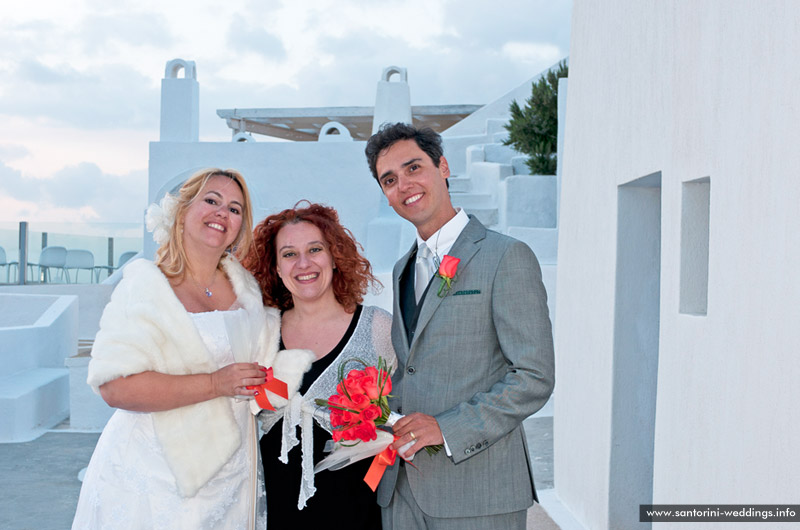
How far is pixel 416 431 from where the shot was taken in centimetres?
216

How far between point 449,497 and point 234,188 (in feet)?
4.89

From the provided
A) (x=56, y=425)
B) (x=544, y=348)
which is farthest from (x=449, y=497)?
(x=56, y=425)

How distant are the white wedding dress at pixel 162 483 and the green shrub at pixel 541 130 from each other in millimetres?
8285

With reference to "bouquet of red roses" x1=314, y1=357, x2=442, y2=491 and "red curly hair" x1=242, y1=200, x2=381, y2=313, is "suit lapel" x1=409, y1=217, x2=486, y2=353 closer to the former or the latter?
"bouquet of red roses" x1=314, y1=357, x2=442, y2=491

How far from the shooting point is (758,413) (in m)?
2.37

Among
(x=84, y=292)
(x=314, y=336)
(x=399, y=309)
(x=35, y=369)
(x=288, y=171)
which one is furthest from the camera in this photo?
(x=84, y=292)

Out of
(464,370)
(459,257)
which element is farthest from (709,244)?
(464,370)

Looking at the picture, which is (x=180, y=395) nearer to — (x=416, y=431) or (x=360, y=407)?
(x=360, y=407)

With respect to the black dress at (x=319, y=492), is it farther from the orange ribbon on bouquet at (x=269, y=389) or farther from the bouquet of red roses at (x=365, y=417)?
the bouquet of red roses at (x=365, y=417)

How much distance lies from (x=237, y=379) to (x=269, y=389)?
0.14 metres

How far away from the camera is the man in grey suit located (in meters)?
2.21

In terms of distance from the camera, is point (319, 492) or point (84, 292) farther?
point (84, 292)

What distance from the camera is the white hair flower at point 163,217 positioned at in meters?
2.94

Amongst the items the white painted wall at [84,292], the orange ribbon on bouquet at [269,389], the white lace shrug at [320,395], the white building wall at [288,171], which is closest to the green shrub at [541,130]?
the white building wall at [288,171]
